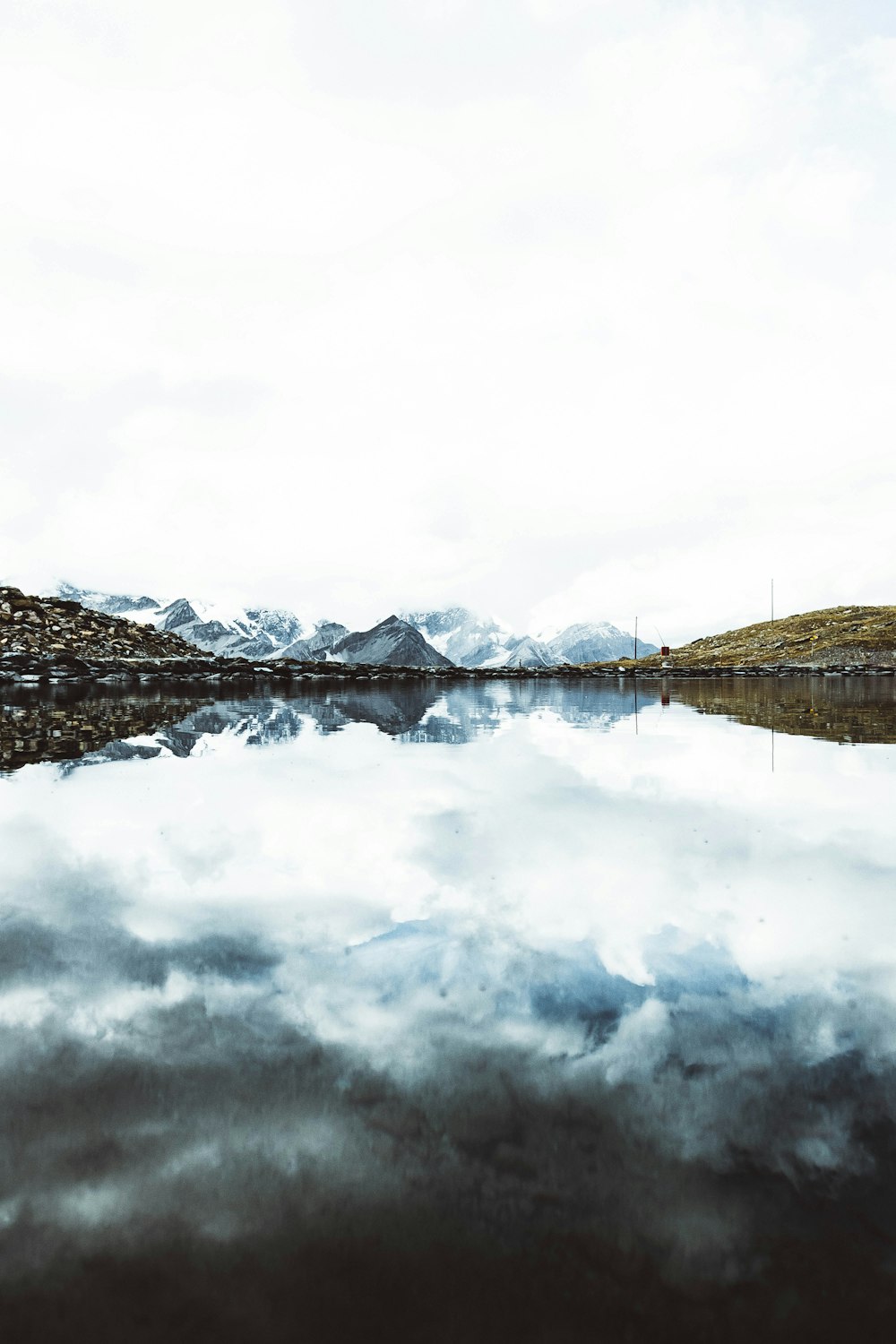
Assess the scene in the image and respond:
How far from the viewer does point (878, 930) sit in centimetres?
438

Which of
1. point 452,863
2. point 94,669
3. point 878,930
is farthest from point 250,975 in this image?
point 94,669

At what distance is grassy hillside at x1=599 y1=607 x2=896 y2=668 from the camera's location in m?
81.9

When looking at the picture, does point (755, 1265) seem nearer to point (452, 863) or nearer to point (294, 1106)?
point (294, 1106)

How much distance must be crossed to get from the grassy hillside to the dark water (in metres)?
76.1

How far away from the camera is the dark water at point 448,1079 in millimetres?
1958

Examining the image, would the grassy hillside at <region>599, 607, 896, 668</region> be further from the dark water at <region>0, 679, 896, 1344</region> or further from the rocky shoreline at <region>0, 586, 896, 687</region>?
the dark water at <region>0, 679, 896, 1344</region>

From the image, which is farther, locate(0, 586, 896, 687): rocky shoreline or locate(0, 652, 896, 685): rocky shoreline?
locate(0, 586, 896, 687): rocky shoreline

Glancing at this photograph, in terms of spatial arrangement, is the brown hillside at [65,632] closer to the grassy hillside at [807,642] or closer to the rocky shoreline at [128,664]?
the rocky shoreline at [128,664]

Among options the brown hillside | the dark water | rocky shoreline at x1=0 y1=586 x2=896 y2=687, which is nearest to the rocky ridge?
rocky shoreline at x1=0 y1=586 x2=896 y2=687

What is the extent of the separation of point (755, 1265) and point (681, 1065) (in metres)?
0.98

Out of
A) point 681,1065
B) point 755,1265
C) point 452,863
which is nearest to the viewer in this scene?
point 755,1265

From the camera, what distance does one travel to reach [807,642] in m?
96.2

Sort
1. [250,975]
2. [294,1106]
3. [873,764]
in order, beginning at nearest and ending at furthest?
[294,1106] → [250,975] → [873,764]

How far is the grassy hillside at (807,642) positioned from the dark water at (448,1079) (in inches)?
2995
